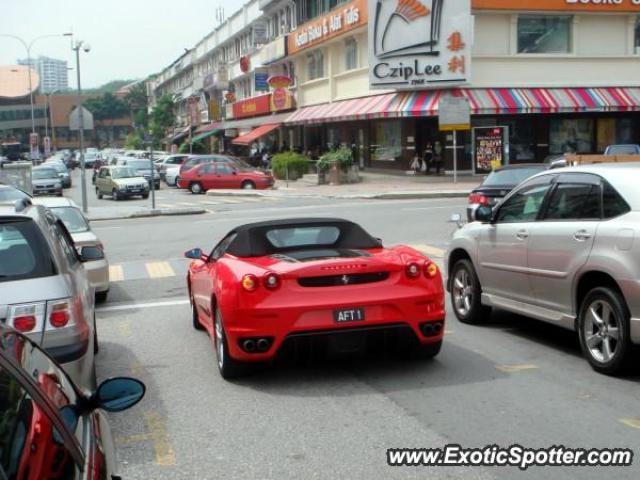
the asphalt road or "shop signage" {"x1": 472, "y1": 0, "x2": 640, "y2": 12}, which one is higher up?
"shop signage" {"x1": 472, "y1": 0, "x2": 640, "y2": 12}

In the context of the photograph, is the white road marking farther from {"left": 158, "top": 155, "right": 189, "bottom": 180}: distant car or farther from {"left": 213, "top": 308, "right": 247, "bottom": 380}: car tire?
{"left": 158, "top": 155, "right": 189, "bottom": 180}: distant car

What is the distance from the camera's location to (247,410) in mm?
6105

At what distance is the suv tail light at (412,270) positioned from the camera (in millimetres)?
6832

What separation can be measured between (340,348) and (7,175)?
23.3 m

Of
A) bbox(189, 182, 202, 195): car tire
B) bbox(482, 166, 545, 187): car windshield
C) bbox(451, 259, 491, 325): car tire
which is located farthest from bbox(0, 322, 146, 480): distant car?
bbox(189, 182, 202, 195): car tire

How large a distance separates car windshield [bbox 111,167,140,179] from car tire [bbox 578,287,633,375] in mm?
32787

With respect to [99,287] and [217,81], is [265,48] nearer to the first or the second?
[217,81]

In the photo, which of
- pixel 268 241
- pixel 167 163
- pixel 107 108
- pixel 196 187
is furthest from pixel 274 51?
pixel 107 108

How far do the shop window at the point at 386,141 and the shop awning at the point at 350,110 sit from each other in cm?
138

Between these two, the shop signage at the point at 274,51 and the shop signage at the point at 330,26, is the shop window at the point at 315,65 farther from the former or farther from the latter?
the shop signage at the point at 274,51

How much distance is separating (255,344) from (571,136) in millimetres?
32981

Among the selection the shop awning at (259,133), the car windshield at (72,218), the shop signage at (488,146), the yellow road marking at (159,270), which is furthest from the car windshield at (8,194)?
the shop awning at (259,133)

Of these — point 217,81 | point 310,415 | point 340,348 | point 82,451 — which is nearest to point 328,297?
point 340,348

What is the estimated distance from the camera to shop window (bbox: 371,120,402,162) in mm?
38312
